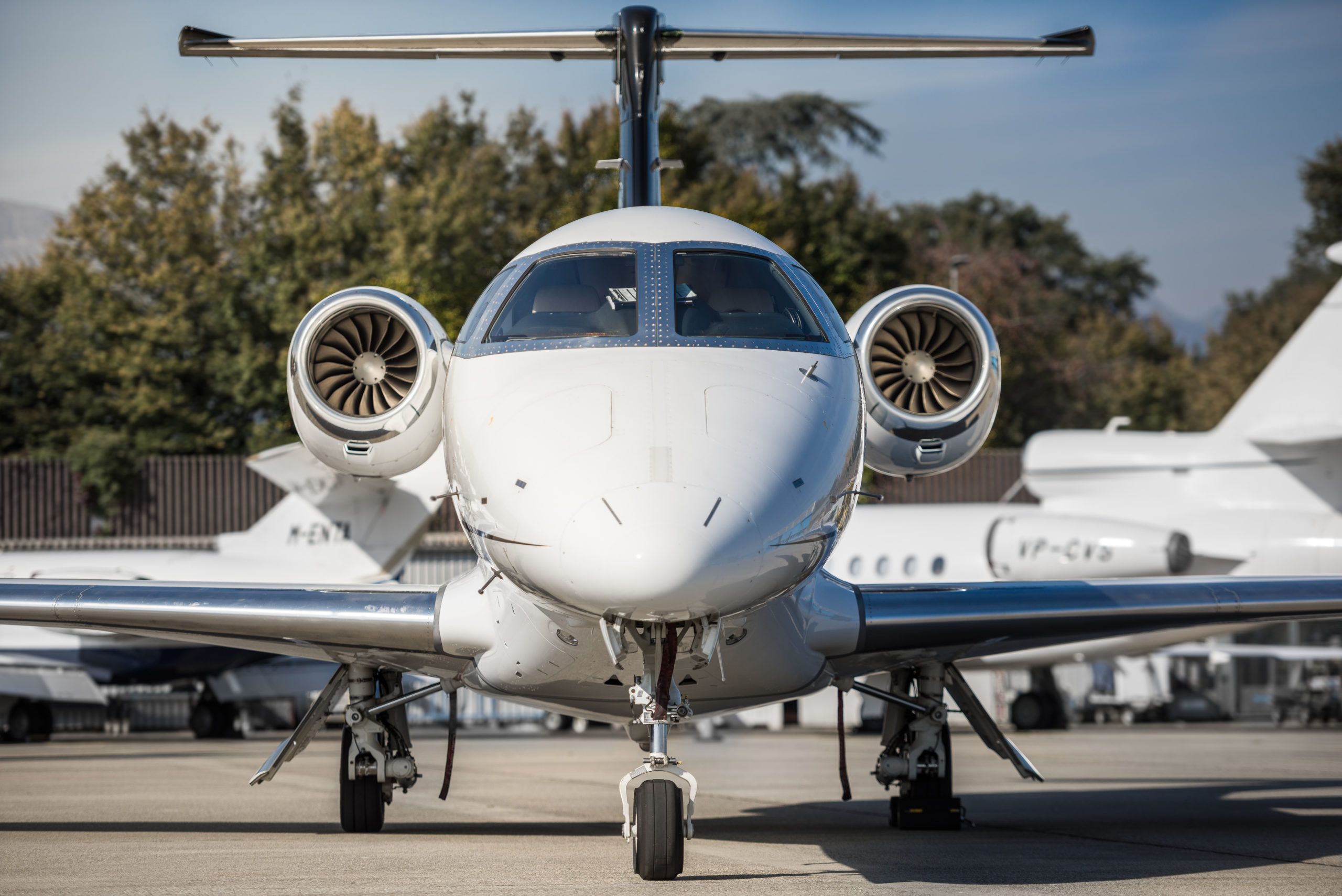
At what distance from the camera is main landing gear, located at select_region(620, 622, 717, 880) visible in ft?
21.7

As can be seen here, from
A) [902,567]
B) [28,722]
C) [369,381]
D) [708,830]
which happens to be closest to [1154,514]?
[902,567]

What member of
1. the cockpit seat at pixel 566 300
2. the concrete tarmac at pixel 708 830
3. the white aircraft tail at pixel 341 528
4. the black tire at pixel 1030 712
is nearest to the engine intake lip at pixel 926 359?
the cockpit seat at pixel 566 300

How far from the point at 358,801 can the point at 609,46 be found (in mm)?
5506

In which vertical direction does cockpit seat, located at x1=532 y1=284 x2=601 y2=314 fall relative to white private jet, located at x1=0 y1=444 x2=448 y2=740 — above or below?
above

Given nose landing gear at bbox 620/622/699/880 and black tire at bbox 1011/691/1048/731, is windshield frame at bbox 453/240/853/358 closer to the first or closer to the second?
nose landing gear at bbox 620/622/699/880

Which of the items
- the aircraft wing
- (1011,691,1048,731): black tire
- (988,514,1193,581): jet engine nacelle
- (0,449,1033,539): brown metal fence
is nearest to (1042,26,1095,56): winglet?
the aircraft wing

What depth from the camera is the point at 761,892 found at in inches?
257

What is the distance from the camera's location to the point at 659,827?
21.8ft

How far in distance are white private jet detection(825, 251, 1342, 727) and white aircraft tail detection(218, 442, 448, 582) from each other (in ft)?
24.9

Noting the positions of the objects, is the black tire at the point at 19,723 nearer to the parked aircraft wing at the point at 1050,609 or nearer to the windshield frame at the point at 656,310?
the parked aircraft wing at the point at 1050,609

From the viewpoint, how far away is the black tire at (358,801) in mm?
9797

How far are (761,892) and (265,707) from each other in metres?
28.9

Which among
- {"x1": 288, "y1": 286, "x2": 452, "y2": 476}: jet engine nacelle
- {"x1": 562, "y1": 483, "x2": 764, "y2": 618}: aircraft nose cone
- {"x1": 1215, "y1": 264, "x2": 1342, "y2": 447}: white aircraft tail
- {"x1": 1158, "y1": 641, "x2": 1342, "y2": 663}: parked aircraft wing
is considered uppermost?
{"x1": 1215, "y1": 264, "x2": 1342, "y2": 447}: white aircraft tail

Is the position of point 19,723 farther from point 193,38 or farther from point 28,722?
point 193,38
